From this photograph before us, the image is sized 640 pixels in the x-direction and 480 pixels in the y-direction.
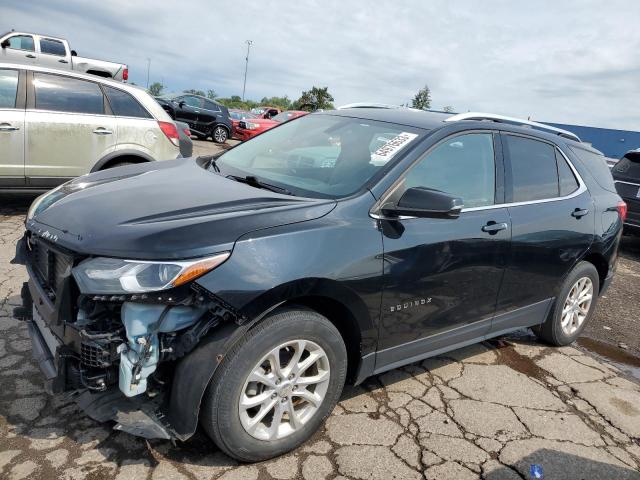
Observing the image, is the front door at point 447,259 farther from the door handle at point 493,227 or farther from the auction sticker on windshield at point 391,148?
the auction sticker on windshield at point 391,148

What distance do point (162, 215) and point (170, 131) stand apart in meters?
4.53

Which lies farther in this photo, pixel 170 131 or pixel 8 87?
pixel 170 131

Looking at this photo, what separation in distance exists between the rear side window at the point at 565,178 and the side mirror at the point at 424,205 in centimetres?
162

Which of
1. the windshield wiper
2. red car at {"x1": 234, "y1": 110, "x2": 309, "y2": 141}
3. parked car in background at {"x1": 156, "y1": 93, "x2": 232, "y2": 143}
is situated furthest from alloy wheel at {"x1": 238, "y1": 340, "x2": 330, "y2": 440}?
red car at {"x1": 234, "y1": 110, "x2": 309, "y2": 141}

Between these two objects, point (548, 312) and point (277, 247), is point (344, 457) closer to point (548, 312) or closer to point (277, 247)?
point (277, 247)

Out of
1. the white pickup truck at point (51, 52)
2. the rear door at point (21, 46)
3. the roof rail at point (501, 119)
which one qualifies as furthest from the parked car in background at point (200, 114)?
the roof rail at point (501, 119)

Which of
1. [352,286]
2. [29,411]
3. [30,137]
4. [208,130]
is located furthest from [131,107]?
[208,130]

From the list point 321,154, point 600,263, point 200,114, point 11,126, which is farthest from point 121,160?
point 200,114

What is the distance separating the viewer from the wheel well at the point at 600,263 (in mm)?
4316

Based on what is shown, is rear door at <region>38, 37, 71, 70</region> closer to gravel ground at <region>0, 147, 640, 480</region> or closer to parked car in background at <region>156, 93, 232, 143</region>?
parked car in background at <region>156, 93, 232, 143</region>

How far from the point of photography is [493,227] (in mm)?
3275

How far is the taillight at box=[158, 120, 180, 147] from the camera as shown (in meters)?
6.52

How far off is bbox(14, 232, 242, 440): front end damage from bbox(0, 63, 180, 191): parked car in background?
4.08m

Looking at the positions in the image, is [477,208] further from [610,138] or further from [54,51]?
[610,138]
